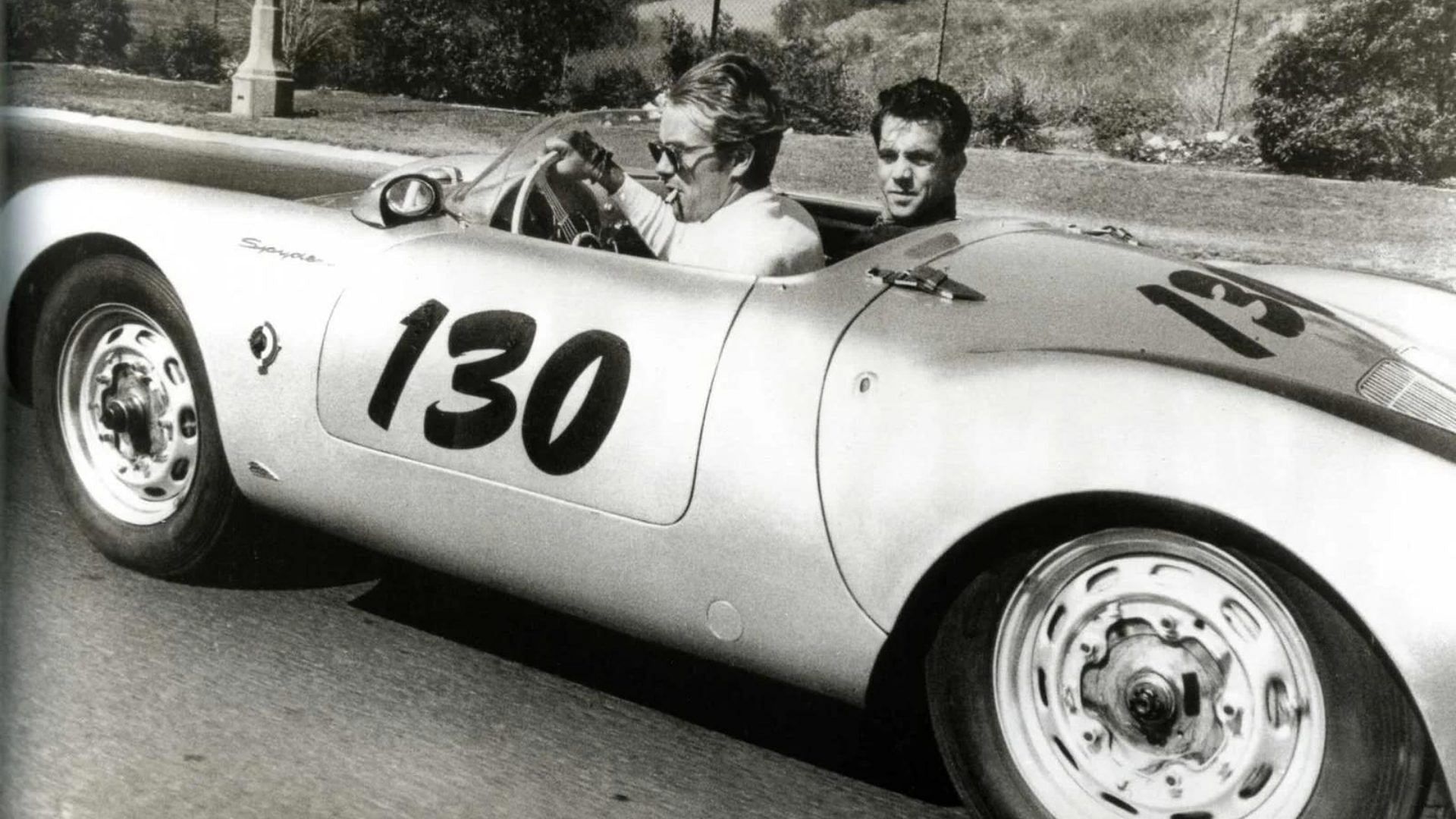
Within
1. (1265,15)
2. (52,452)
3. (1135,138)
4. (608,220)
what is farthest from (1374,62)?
(52,452)

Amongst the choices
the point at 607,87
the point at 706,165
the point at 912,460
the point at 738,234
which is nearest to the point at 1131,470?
the point at 912,460

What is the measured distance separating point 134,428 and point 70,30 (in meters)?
1.45

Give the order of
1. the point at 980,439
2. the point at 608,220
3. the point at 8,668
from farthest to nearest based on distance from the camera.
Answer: the point at 608,220 < the point at 8,668 < the point at 980,439

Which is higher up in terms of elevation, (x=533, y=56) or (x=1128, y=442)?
(x=533, y=56)

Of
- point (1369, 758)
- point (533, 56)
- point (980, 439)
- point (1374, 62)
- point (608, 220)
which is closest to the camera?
point (1369, 758)

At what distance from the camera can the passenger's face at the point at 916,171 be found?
3549 mm

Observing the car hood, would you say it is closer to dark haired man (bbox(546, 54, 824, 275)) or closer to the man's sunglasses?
dark haired man (bbox(546, 54, 824, 275))

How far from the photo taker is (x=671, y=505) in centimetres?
255

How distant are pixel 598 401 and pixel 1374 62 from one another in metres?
2.84

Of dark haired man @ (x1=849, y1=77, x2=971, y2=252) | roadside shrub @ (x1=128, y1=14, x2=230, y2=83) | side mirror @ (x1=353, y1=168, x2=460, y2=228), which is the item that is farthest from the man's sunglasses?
roadside shrub @ (x1=128, y1=14, x2=230, y2=83)

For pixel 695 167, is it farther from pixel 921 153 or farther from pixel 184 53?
pixel 184 53

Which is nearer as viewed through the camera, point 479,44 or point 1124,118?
point 479,44

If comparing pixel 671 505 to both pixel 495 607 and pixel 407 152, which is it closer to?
pixel 495 607

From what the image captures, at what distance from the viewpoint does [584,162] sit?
10.5 feet
